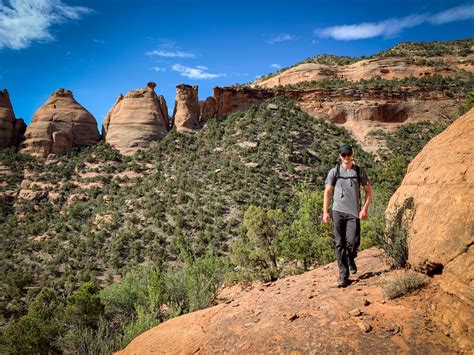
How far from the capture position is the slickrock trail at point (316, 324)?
9.99 feet

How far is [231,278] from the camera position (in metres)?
10.2

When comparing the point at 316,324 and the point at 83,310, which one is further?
the point at 83,310

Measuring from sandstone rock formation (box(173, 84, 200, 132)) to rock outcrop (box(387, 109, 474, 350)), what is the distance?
1280 inches

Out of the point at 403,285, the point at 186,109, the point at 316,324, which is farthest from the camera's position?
the point at 186,109

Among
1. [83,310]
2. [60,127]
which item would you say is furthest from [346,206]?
[60,127]

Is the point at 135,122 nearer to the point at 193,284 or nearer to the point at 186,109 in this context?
the point at 186,109

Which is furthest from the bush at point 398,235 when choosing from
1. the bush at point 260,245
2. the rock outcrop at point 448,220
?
the bush at point 260,245

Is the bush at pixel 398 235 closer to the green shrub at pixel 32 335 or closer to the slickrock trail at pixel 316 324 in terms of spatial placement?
the slickrock trail at pixel 316 324

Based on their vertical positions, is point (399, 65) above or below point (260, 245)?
above

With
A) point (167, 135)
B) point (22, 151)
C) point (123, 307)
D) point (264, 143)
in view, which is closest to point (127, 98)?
point (167, 135)

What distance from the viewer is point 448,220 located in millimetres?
3641

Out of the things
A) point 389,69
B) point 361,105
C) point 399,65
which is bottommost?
point 361,105

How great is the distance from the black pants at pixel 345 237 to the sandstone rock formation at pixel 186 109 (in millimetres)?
32378

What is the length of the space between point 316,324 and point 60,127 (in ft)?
122
